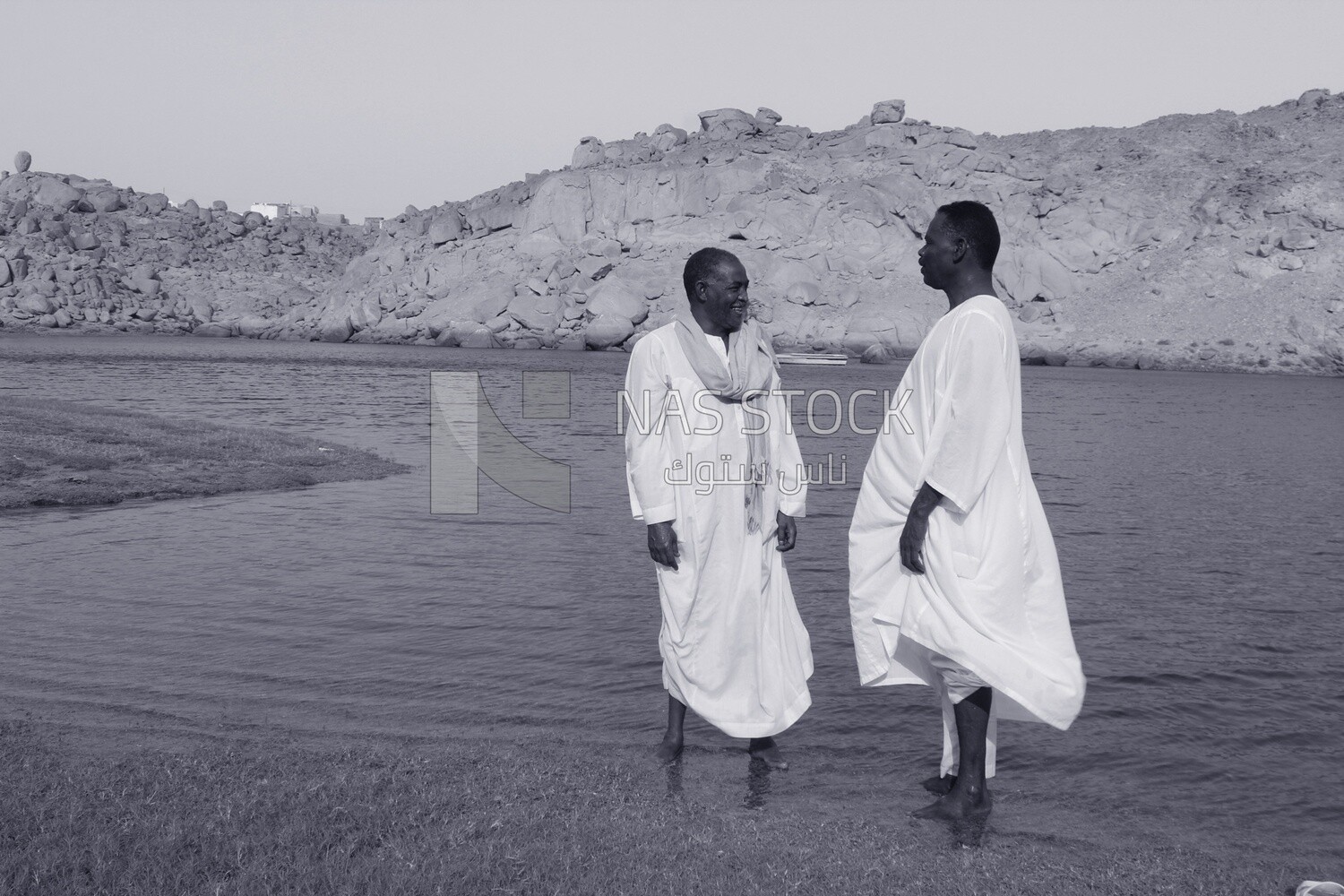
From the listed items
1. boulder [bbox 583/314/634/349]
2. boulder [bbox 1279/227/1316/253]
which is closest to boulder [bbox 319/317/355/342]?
boulder [bbox 583/314/634/349]

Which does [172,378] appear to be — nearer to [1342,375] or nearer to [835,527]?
[835,527]

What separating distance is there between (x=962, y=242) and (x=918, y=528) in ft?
3.92

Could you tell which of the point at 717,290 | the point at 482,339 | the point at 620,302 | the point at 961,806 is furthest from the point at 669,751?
the point at 482,339

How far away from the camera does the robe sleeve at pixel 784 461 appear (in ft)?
17.6

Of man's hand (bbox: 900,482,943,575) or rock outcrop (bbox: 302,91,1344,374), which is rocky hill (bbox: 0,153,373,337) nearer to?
rock outcrop (bbox: 302,91,1344,374)

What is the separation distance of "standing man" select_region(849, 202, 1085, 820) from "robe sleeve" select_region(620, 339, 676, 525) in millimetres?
898

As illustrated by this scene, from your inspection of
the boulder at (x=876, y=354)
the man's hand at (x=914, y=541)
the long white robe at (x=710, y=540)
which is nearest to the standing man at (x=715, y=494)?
the long white robe at (x=710, y=540)

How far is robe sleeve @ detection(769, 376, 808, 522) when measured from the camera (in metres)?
5.35

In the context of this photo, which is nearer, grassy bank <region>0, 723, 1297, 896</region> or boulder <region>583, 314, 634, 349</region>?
grassy bank <region>0, 723, 1297, 896</region>

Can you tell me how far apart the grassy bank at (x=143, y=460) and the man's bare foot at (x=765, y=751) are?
1013cm

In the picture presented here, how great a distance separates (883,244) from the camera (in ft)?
279

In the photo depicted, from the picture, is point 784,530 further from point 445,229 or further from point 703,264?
point 445,229

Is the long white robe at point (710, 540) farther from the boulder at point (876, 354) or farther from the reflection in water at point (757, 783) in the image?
the boulder at point (876, 354)

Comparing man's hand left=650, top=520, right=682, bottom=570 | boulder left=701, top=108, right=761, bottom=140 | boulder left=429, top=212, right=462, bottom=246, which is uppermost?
boulder left=701, top=108, right=761, bottom=140
